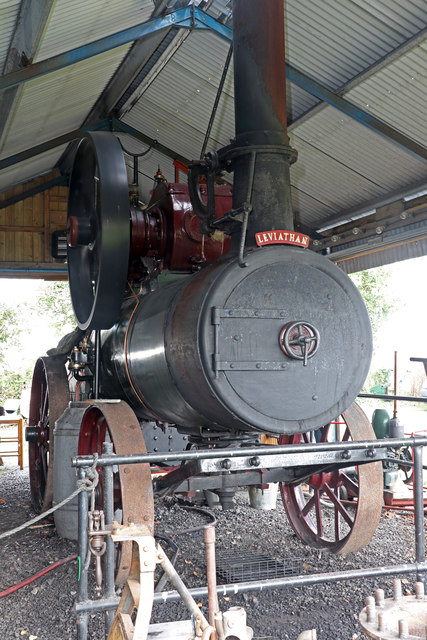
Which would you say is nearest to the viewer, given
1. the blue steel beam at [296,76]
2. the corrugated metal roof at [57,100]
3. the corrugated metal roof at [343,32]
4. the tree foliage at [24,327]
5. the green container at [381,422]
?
the corrugated metal roof at [343,32]

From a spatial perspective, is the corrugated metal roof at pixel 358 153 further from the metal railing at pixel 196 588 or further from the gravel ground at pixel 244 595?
the metal railing at pixel 196 588

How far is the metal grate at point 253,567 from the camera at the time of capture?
3.17 m

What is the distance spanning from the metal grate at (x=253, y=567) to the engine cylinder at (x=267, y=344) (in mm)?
861

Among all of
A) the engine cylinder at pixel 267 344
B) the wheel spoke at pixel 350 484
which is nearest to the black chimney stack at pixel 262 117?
the engine cylinder at pixel 267 344

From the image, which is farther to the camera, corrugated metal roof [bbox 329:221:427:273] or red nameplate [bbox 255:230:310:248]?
corrugated metal roof [bbox 329:221:427:273]

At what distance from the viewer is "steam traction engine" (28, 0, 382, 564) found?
8.26 feet

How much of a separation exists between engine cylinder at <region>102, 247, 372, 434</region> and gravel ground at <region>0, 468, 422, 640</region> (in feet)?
2.80

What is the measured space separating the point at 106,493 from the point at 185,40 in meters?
5.69

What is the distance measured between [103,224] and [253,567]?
197cm

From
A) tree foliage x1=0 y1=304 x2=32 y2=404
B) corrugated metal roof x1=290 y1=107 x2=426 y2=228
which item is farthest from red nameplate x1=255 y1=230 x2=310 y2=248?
tree foliage x1=0 y1=304 x2=32 y2=404

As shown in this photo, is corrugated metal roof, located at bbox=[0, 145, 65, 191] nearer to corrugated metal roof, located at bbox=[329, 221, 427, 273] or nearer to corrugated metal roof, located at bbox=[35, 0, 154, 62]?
corrugated metal roof, located at bbox=[35, 0, 154, 62]

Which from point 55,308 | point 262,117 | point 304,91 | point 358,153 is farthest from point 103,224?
point 55,308

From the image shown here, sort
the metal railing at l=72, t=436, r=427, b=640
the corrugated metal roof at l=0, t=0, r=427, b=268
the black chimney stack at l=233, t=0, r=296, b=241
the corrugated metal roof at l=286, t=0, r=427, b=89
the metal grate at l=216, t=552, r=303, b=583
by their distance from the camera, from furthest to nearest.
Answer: the corrugated metal roof at l=0, t=0, r=427, b=268 → the corrugated metal roof at l=286, t=0, r=427, b=89 → the metal grate at l=216, t=552, r=303, b=583 → the black chimney stack at l=233, t=0, r=296, b=241 → the metal railing at l=72, t=436, r=427, b=640

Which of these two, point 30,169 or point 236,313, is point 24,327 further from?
point 236,313
